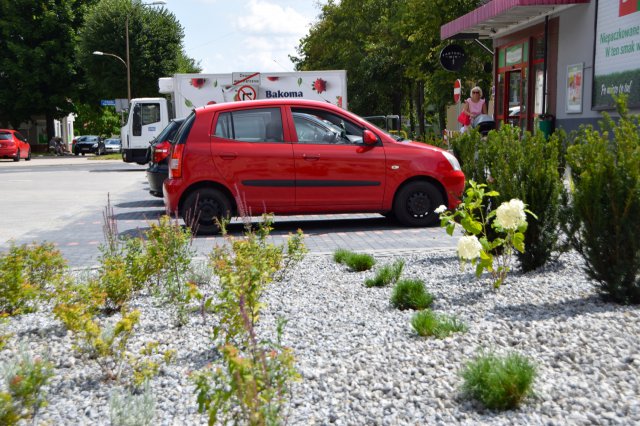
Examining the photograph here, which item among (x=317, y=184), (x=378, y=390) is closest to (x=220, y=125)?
(x=317, y=184)

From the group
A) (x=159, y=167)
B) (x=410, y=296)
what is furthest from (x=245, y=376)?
(x=159, y=167)

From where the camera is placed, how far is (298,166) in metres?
10.6

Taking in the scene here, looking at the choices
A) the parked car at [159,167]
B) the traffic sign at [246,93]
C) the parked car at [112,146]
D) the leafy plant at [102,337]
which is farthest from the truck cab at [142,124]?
the parked car at [112,146]

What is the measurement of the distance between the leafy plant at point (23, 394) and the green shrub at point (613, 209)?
331 centimetres

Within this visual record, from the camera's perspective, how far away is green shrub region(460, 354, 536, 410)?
343 centimetres

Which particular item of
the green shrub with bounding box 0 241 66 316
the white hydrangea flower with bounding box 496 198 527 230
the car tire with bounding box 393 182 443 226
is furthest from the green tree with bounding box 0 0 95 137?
the white hydrangea flower with bounding box 496 198 527 230

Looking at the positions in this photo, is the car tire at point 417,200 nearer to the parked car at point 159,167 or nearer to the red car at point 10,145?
the parked car at point 159,167

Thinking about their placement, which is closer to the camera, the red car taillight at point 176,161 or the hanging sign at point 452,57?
the red car taillight at point 176,161

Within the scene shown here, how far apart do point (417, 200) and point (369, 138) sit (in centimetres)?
110

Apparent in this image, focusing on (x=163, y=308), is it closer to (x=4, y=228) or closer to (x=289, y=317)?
(x=289, y=317)

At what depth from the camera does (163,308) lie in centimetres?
566

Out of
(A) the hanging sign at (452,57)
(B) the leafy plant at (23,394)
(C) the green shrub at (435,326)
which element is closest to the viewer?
(B) the leafy plant at (23,394)

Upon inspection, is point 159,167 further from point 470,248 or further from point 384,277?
Answer: point 470,248

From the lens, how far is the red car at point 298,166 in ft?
34.3
